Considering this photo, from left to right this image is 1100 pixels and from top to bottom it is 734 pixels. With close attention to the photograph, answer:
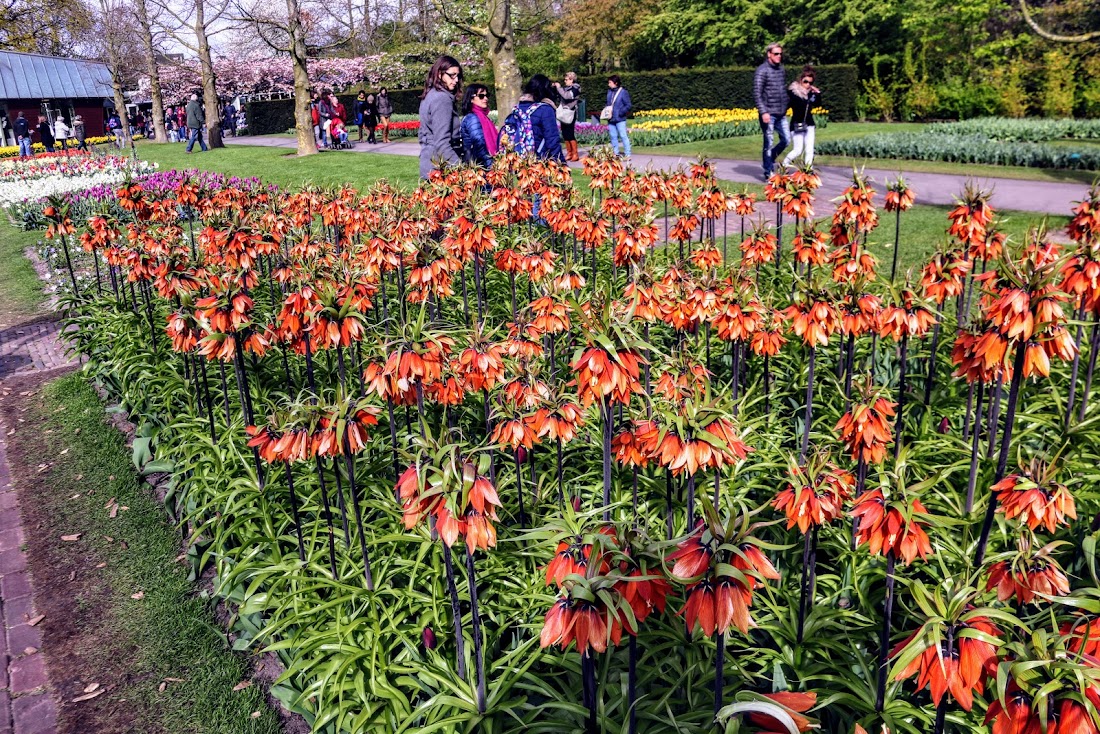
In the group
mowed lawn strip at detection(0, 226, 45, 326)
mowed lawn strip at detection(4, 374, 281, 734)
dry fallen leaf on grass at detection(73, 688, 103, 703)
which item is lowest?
dry fallen leaf on grass at detection(73, 688, 103, 703)

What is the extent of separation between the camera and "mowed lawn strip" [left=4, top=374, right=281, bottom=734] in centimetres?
333

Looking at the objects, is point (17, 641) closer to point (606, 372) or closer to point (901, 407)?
point (606, 372)

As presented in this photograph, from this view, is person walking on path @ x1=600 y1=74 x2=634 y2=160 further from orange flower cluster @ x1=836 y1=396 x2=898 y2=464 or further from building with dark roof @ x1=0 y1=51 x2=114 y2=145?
building with dark roof @ x1=0 y1=51 x2=114 y2=145

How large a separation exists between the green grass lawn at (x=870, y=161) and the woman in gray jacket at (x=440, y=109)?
3.12 m

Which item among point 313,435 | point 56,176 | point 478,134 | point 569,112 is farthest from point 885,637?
point 56,176

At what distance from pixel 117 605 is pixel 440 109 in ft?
19.3

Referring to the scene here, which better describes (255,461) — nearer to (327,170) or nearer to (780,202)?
(780,202)

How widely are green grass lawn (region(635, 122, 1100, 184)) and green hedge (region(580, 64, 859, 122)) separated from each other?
14.4 ft

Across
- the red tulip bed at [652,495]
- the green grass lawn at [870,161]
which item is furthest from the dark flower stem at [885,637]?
the green grass lawn at [870,161]

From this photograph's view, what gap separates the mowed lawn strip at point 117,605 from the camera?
3332 millimetres

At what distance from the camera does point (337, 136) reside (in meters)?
26.2

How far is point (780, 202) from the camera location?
6.69m

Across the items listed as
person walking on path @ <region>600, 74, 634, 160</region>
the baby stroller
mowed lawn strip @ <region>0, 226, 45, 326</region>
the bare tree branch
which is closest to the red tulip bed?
mowed lawn strip @ <region>0, 226, 45, 326</region>

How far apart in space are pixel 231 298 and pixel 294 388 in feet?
4.90
